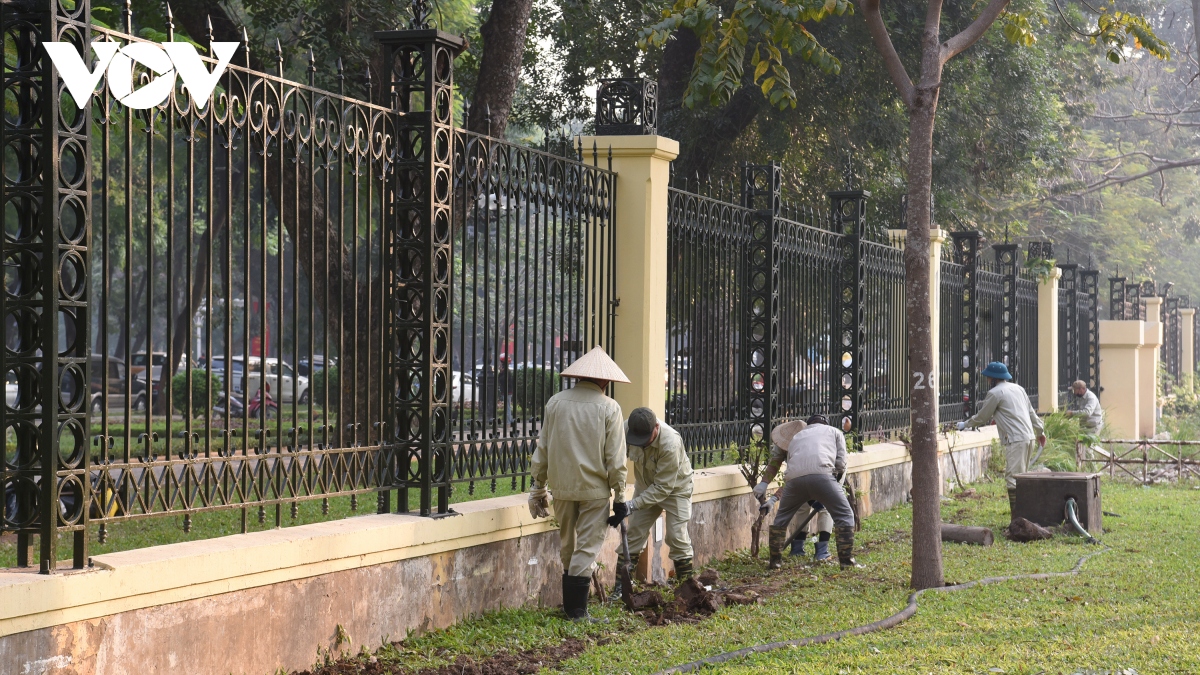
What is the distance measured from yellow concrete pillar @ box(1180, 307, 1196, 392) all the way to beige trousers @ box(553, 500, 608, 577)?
28570mm

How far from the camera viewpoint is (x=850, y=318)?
13617 millimetres

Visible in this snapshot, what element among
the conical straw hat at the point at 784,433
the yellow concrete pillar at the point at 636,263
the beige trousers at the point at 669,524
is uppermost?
the yellow concrete pillar at the point at 636,263

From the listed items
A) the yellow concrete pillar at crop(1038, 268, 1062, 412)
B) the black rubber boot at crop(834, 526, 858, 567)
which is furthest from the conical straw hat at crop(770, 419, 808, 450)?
the yellow concrete pillar at crop(1038, 268, 1062, 412)

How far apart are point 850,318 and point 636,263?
16.7 ft

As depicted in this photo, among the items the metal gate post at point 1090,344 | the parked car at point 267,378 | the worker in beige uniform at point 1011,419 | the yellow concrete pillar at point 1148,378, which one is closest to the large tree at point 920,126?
the parked car at point 267,378

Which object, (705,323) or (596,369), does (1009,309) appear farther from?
(596,369)

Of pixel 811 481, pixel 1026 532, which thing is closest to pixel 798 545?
pixel 811 481

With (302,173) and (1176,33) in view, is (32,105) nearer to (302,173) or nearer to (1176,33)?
(302,173)

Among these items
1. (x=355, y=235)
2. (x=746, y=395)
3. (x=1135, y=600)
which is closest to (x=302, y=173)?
(x=746, y=395)

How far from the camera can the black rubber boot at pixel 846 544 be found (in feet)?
33.9

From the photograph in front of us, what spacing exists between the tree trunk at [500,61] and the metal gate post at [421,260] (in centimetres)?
570

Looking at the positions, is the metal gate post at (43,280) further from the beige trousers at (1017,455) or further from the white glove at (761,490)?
the beige trousers at (1017,455)

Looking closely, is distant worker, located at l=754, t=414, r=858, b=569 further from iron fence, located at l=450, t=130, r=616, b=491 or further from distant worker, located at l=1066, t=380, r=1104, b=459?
distant worker, located at l=1066, t=380, r=1104, b=459

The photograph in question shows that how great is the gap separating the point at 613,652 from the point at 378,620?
4.16ft
